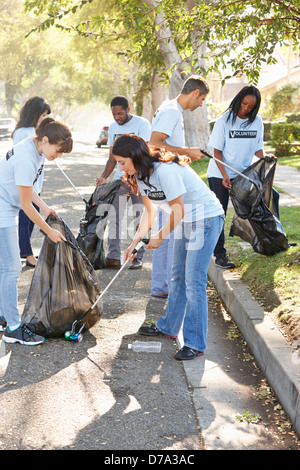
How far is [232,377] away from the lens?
4219 millimetres

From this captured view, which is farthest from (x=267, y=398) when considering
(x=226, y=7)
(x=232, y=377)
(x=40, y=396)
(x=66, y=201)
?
(x=66, y=201)

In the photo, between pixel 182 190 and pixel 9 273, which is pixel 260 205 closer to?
pixel 182 190

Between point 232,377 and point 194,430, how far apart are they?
Answer: 0.88 m

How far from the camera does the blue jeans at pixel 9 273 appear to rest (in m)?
4.55

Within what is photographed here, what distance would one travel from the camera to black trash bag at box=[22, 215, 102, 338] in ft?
15.3

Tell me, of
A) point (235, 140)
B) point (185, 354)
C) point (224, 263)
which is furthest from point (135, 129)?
point (185, 354)

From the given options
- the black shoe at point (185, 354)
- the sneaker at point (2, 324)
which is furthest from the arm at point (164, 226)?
the sneaker at point (2, 324)

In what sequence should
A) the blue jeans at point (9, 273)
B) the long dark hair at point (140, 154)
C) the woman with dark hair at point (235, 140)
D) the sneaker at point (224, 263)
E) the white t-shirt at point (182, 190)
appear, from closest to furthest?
the long dark hair at point (140, 154), the white t-shirt at point (182, 190), the blue jeans at point (9, 273), the woman with dark hair at point (235, 140), the sneaker at point (224, 263)

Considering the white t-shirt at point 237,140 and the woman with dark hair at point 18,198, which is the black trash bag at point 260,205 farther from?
the woman with dark hair at point 18,198

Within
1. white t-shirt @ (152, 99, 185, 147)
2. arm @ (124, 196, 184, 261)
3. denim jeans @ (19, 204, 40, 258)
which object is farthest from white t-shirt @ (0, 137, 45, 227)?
denim jeans @ (19, 204, 40, 258)

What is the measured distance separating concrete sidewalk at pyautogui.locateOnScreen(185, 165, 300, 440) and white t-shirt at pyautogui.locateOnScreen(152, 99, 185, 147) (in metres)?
1.44

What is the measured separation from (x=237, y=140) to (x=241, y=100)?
1.33 feet

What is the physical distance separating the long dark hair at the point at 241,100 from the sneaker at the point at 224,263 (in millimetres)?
1384
